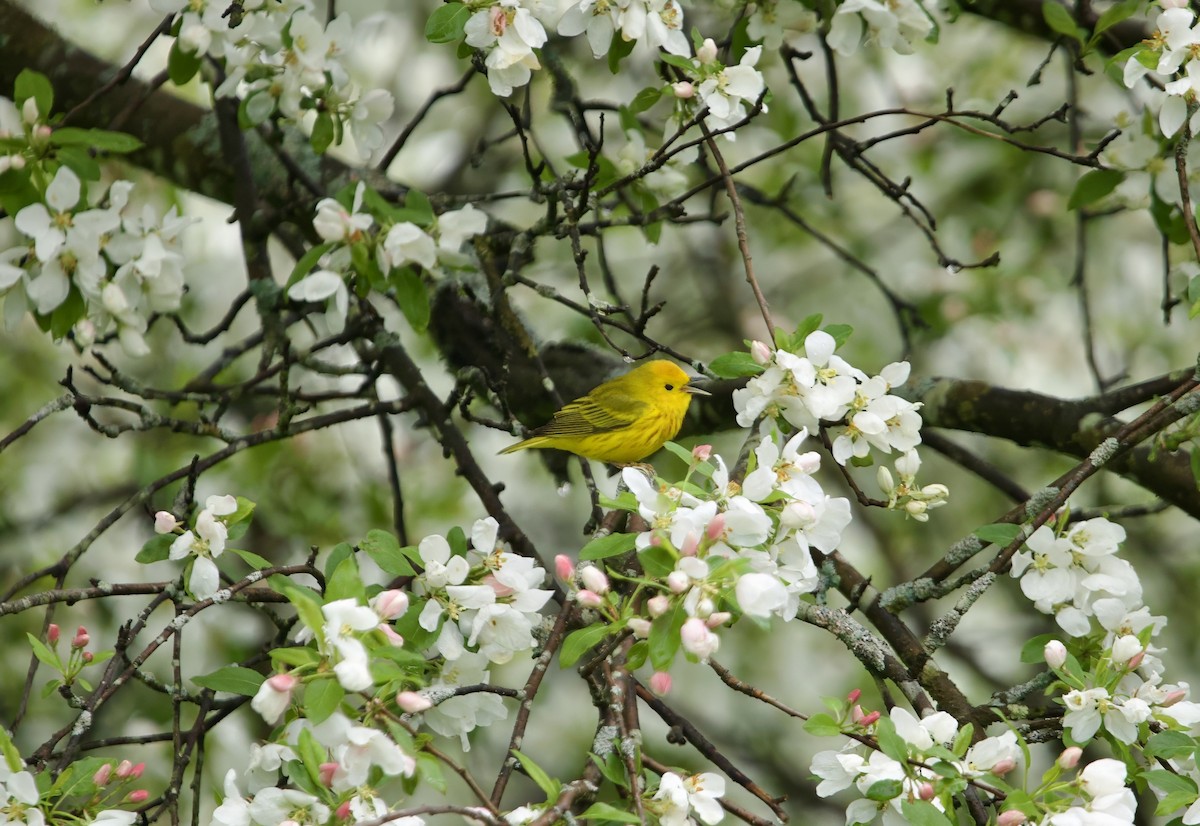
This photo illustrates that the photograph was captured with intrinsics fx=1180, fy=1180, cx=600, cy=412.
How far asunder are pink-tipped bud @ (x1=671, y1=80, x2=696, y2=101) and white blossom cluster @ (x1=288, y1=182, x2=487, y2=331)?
1.77ft

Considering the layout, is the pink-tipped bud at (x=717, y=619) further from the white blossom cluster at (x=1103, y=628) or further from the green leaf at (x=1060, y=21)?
the green leaf at (x=1060, y=21)

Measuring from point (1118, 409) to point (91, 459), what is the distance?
17.1ft

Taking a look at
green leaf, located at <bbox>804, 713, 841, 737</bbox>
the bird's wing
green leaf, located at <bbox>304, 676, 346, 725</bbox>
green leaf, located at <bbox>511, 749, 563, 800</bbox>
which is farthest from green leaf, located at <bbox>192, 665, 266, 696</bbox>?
the bird's wing

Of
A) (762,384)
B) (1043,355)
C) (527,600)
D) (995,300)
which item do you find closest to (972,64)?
(995,300)

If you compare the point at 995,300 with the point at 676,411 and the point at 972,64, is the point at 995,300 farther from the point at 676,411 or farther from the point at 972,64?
the point at 676,411

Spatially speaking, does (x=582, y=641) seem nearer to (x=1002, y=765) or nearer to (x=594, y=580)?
(x=594, y=580)

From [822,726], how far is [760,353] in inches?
25.6

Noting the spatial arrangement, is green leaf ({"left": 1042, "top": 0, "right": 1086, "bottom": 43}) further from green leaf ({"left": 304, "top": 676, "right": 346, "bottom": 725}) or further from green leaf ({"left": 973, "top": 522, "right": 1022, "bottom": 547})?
green leaf ({"left": 304, "top": 676, "right": 346, "bottom": 725})

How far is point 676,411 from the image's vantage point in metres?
4.15

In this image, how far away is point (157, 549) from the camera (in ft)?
7.20

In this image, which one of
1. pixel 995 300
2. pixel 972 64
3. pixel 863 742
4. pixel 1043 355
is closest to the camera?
pixel 863 742

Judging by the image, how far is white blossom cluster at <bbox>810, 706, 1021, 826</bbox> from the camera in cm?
181

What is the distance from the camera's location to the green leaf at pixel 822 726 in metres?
1.84

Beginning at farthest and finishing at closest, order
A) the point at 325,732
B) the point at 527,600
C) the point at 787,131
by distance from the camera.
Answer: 1. the point at 787,131
2. the point at 527,600
3. the point at 325,732
